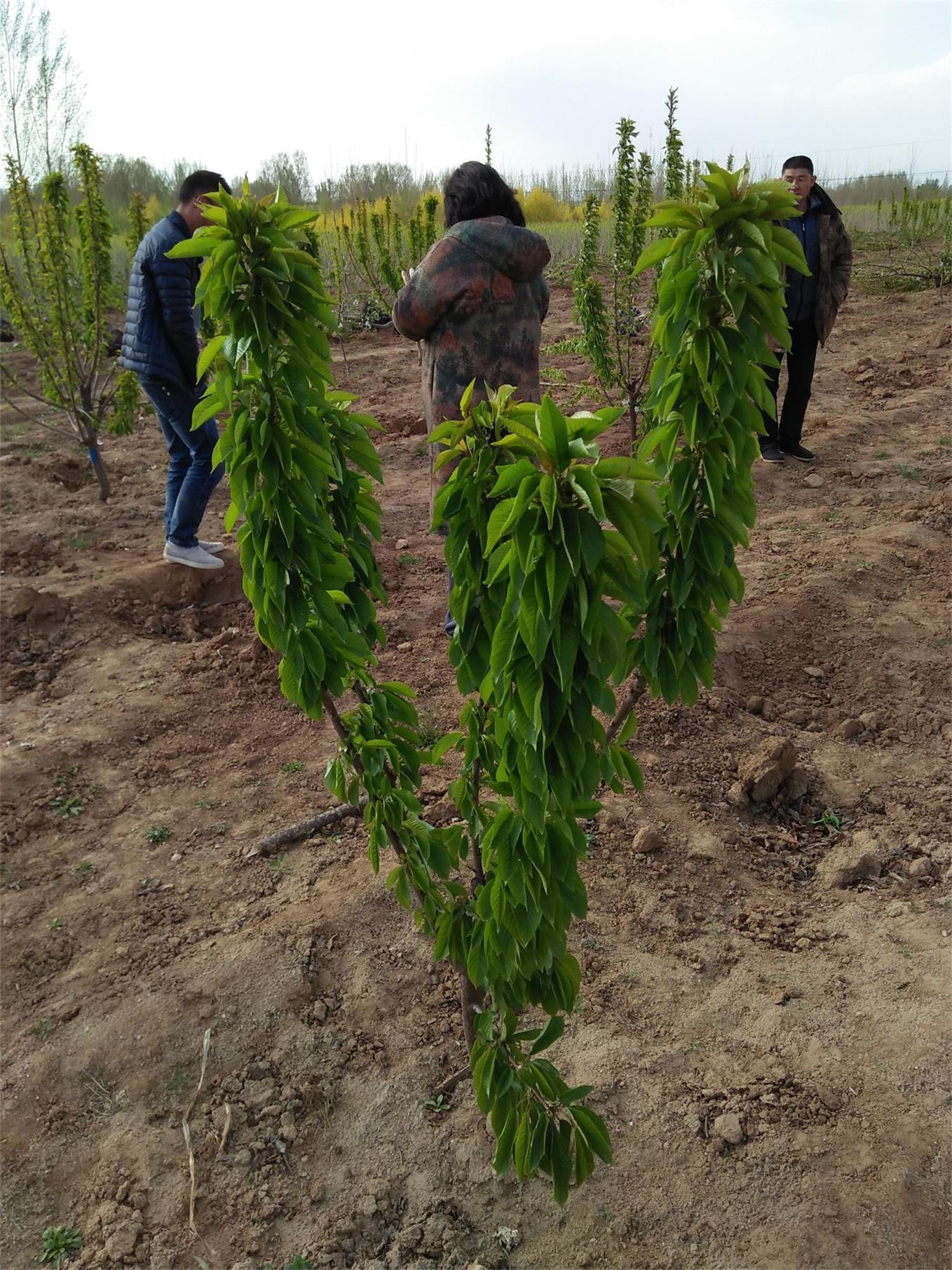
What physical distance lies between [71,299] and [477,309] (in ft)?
14.3

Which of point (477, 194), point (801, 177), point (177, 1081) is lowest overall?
point (177, 1081)

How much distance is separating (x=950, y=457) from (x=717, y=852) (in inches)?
195

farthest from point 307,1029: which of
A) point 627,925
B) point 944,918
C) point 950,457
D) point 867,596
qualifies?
point 950,457

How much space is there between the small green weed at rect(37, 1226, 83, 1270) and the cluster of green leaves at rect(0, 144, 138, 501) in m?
5.43

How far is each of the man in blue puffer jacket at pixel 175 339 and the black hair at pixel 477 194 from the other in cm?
125

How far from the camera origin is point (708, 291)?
1428 mm

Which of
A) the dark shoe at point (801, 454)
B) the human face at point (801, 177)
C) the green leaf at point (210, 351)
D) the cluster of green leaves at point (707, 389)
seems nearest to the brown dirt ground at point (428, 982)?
the cluster of green leaves at point (707, 389)

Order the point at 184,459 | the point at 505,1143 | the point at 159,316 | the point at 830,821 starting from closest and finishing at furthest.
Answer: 1. the point at 505,1143
2. the point at 830,821
3. the point at 159,316
4. the point at 184,459

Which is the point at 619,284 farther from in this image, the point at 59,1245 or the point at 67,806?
the point at 59,1245

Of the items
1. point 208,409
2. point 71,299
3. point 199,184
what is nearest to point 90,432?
point 71,299

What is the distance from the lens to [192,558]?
17.1ft

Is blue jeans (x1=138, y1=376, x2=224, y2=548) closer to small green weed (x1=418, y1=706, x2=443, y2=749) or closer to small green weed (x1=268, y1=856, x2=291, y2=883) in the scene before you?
small green weed (x1=418, y1=706, x2=443, y2=749)

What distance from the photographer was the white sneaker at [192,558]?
5.20 meters

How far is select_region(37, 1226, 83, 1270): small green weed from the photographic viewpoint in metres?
2.08
